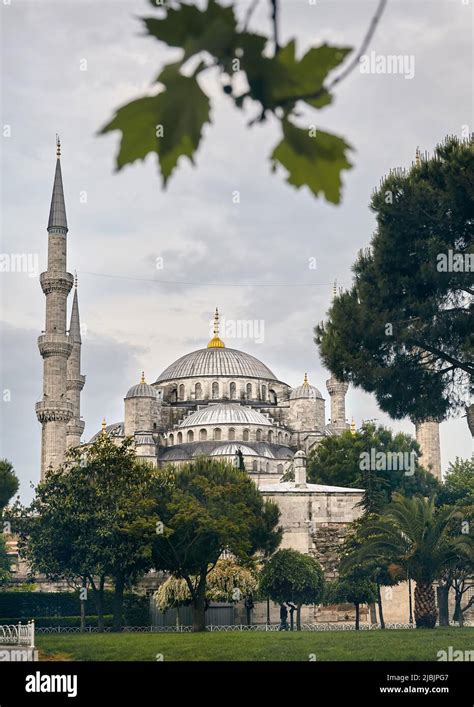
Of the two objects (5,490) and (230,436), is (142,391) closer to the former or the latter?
(230,436)

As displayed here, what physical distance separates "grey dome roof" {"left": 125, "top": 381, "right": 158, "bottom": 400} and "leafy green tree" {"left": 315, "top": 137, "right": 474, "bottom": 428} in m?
44.4

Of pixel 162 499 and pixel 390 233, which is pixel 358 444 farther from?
pixel 390 233

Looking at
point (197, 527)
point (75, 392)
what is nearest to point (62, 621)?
point (197, 527)

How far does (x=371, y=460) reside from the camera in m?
47.5

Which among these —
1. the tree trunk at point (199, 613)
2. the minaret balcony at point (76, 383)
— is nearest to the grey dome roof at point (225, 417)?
the minaret balcony at point (76, 383)

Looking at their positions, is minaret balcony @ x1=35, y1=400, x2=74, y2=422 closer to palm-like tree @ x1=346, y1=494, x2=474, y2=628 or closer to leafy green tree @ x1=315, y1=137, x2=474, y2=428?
palm-like tree @ x1=346, y1=494, x2=474, y2=628

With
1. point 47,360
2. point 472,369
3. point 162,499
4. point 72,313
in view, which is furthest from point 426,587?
point 72,313

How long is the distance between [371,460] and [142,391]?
2151 cm

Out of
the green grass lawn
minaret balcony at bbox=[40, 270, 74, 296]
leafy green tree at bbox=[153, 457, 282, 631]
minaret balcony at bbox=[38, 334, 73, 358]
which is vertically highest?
minaret balcony at bbox=[40, 270, 74, 296]

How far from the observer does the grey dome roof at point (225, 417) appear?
6141cm

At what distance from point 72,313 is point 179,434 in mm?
10067

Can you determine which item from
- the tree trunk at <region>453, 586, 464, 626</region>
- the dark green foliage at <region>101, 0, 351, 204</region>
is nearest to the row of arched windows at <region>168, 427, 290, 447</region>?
the tree trunk at <region>453, 586, 464, 626</region>

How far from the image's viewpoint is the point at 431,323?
20.1 m

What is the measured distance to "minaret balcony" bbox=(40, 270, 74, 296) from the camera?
43875mm
